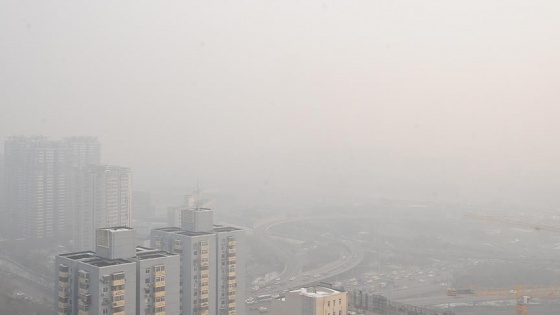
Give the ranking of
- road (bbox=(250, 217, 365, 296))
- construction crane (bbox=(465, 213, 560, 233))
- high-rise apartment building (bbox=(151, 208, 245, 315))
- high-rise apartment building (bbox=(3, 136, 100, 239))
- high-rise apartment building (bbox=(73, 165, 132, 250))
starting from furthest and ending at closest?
high-rise apartment building (bbox=(3, 136, 100, 239))
construction crane (bbox=(465, 213, 560, 233))
high-rise apartment building (bbox=(73, 165, 132, 250))
road (bbox=(250, 217, 365, 296))
high-rise apartment building (bbox=(151, 208, 245, 315))

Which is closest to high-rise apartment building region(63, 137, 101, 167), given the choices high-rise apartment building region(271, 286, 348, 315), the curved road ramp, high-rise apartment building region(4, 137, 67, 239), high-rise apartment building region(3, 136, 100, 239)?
high-rise apartment building region(3, 136, 100, 239)

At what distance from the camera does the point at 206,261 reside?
656cm

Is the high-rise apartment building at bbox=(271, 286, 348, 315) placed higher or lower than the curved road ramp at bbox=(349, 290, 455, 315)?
higher

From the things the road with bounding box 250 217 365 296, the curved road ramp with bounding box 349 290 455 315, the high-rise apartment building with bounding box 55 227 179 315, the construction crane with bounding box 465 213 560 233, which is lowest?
the road with bounding box 250 217 365 296

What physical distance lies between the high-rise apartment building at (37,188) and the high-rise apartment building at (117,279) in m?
9.80

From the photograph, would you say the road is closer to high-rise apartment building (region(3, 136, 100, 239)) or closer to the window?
high-rise apartment building (region(3, 136, 100, 239))

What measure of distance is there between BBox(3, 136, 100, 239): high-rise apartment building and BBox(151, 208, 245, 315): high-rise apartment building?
8.79 metres

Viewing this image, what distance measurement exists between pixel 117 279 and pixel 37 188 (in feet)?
36.4

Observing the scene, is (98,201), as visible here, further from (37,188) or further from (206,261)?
(206,261)

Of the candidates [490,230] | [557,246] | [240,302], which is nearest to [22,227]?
[240,302]

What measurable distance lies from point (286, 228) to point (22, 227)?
7.88m

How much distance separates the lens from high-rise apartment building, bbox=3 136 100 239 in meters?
15.0

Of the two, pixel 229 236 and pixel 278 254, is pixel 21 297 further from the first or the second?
pixel 278 254

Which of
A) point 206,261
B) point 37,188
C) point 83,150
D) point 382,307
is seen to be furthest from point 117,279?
point 83,150
